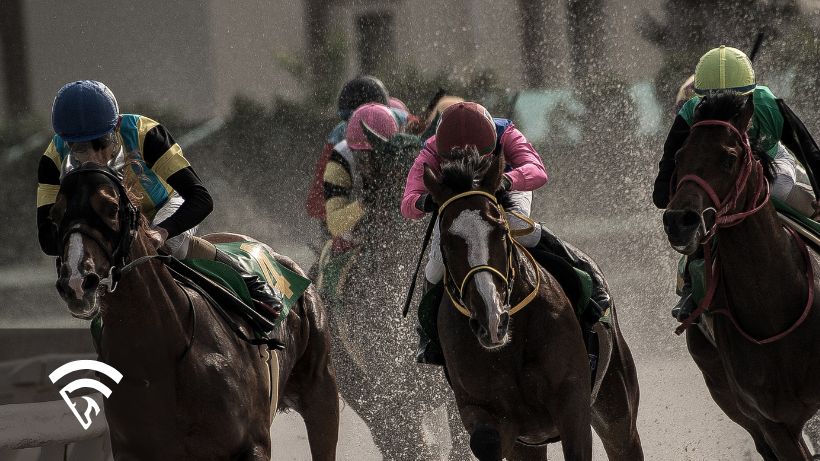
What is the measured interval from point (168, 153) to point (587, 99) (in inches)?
446

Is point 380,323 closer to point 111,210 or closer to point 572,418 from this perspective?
point 572,418

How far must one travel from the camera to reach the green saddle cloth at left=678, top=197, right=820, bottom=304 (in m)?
6.60

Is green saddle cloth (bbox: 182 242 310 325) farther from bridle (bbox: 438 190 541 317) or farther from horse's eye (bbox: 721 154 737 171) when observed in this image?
horse's eye (bbox: 721 154 737 171)

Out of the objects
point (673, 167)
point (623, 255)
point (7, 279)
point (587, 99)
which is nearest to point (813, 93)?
point (587, 99)

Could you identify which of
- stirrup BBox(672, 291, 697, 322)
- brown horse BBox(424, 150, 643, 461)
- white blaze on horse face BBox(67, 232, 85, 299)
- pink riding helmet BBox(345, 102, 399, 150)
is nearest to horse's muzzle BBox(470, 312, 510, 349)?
brown horse BBox(424, 150, 643, 461)

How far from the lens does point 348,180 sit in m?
9.60

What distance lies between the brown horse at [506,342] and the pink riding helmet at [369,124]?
3.33 meters

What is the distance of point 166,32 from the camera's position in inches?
662

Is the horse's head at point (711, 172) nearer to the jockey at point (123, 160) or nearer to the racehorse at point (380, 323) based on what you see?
the jockey at point (123, 160)

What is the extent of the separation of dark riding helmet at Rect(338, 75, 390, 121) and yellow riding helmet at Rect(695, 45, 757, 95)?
4.50 metres

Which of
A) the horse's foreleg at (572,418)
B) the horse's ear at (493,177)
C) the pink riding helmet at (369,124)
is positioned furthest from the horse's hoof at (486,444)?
the pink riding helmet at (369,124)

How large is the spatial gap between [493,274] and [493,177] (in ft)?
1.57

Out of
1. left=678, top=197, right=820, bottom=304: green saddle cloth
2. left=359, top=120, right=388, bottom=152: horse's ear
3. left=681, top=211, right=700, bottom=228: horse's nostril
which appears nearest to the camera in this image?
left=681, top=211, right=700, bottom=228: horse's nostril

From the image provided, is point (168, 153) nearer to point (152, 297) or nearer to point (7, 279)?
point (152, 297)
